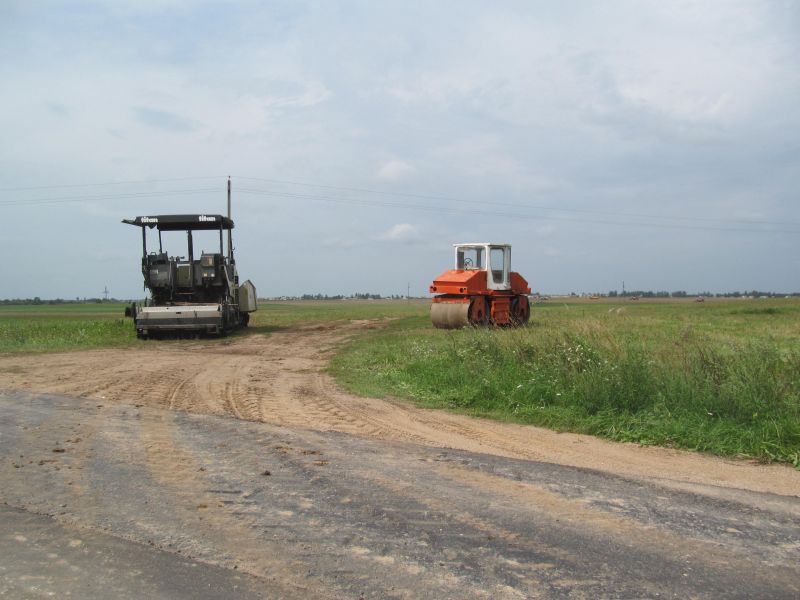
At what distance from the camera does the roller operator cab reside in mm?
20438

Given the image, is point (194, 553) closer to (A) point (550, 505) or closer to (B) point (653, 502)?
(A) point (550, 505)

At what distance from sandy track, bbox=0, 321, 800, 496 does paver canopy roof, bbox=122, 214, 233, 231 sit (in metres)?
5.32

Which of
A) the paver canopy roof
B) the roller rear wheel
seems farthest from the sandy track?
the roller rear wheel

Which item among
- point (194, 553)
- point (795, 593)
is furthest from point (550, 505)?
point (194, 553)

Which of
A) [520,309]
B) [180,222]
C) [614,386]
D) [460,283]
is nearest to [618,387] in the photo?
[614,386]

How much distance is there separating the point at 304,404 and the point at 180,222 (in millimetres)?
13944

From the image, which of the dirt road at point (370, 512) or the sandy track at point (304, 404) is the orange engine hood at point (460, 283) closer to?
the sandy track at point (304, 404)

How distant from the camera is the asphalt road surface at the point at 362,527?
3.76 m

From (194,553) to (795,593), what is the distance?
3.41 meters

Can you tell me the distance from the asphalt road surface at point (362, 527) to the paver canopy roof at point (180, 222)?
15.7 metres

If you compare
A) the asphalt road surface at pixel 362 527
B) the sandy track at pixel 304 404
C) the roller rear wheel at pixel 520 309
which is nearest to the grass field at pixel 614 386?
the sandy track at pixel 304 404

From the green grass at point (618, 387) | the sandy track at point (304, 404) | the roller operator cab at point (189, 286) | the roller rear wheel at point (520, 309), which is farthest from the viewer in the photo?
the roller rear wheel at point (520, 309)

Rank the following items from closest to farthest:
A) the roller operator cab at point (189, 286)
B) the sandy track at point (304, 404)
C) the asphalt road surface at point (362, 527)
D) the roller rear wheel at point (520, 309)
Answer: the asphalt road surface at point (362, 527)
the sandy track at point (304, 404)
the roller operator cab at point (189, 286)
the roller rear wheel at point (520, 309)

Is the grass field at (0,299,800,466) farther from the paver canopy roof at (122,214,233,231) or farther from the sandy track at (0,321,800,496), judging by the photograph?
the paver canopy roof at (122,214,233,231)
